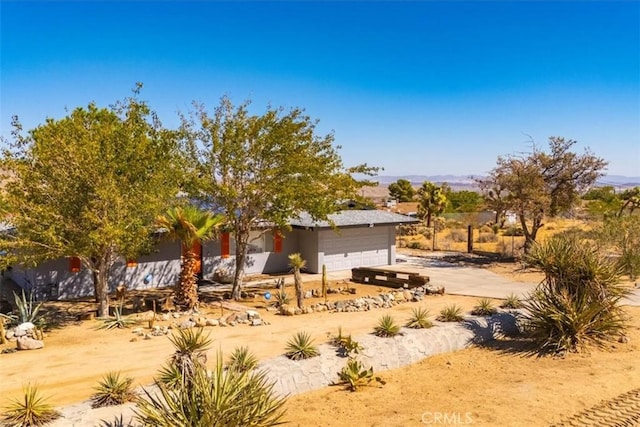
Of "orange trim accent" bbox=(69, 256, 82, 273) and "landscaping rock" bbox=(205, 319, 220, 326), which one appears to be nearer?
"landscaping rock" bbox=(205, 319, 220, 326)

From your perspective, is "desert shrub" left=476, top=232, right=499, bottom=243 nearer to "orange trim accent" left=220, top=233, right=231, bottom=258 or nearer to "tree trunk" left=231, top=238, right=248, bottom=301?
"orange trim accent" left=220, top=233, right=231, bottom=258

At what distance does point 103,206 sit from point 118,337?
366 cm

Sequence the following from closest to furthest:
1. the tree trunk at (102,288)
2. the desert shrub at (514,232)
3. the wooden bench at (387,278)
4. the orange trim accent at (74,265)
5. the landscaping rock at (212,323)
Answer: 1. the landscaping rock at (212,323)
2. the tree trunk at (102,288)
3. the orange trim accent at (74,265)
4. the wooden bench at (387,278)
5. the desert shrub at (514,232)

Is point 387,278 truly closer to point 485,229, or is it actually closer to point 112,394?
point 112,394

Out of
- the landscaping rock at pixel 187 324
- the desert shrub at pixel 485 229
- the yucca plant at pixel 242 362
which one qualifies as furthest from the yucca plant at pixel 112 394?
the desert shrub at pixel 485 229

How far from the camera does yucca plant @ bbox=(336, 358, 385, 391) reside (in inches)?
377

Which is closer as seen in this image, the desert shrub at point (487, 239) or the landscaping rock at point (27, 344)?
the landscaping rock at point (27, 344)

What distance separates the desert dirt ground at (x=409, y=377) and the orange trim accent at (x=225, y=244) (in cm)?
897

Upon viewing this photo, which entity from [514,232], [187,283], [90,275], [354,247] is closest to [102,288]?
[187,283]

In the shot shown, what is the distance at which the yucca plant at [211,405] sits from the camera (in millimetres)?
6152

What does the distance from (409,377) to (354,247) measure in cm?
1595

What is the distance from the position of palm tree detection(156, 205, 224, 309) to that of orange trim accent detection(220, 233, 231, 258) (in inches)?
237

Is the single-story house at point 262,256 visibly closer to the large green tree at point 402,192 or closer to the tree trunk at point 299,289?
the tree trunk at point 299,289

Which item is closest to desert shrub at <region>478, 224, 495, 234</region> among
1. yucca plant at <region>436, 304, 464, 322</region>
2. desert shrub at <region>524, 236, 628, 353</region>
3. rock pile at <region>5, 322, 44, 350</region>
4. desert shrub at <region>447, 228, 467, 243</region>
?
desert shrub at <region>447, 228, 467, 243</region>
